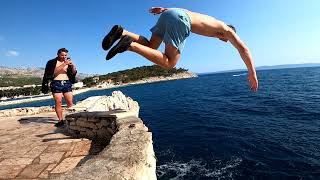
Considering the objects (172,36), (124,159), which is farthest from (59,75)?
(124,159)

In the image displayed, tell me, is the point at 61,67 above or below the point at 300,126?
above

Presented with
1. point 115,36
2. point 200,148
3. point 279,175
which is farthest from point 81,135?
point 200,148

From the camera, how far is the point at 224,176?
11656mm

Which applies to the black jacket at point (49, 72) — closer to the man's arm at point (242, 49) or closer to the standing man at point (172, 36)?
the standing man at point (172, 36)

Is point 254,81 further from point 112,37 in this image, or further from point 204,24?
point 112,37

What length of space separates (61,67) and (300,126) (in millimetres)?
18565

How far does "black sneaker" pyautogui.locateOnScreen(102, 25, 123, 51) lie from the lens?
13.1ft

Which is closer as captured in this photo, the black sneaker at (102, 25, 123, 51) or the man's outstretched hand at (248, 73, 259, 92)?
the black sneaker at (102, 25, 123, 51)

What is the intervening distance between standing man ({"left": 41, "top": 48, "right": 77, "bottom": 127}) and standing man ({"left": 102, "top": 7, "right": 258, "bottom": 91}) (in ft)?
15.5

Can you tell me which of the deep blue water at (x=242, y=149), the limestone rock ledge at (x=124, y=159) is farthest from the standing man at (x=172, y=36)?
the deep blue water at (x=242, y=149)

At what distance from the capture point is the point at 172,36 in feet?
13.9

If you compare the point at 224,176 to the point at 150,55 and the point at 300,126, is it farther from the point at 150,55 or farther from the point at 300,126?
the point at 300,126

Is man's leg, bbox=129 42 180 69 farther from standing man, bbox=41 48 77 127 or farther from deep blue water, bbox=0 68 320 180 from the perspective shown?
deep blue water, bbox=0 68 320 180

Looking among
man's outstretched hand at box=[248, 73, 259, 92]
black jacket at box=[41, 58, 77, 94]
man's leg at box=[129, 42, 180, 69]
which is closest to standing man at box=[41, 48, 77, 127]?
black jacket at box=[41, 58, 77, 94]
